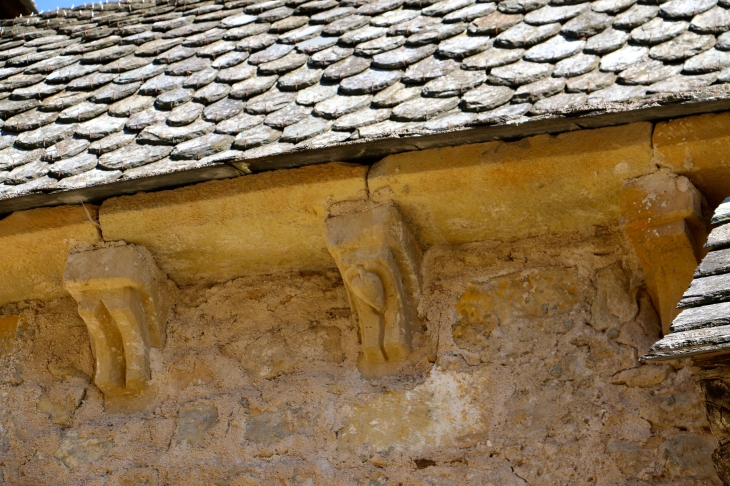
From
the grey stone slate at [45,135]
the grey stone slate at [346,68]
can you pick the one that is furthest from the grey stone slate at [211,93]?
the grey stone slate at [45,135]

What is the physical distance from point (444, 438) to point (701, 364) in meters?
1.00

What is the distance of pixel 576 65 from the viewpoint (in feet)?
10.2

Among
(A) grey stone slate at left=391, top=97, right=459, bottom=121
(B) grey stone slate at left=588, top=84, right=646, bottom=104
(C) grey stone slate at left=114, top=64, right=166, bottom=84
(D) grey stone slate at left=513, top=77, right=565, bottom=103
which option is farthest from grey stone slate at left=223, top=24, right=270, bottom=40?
(B) grey stone slate at left=588, top=84, right=646, bottom=104

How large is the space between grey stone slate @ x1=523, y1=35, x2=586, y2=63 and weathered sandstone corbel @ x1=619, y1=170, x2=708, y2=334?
48cm

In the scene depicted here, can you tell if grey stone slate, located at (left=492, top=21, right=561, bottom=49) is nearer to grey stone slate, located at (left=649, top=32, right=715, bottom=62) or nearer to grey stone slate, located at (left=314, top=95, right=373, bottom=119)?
grey stone slate, located at (left=649, top=32, right=715, bottom=62)

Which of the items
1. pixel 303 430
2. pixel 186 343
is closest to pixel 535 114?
pixel 303 430

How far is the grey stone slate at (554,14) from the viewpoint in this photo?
11.3ft

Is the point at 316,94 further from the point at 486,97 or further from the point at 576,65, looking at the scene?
the point at 576,65

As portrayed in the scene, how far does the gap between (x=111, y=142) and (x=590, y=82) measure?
165 cm

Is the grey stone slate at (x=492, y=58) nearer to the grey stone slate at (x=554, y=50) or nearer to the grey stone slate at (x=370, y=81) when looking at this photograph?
the grey stone slate at (x=554, y=50)

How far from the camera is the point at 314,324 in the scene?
350 cm

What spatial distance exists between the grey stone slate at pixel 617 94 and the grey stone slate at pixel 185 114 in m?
1.40

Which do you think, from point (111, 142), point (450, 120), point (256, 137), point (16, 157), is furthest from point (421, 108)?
point (16, 157)

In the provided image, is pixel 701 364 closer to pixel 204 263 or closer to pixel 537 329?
pixel 537 329
